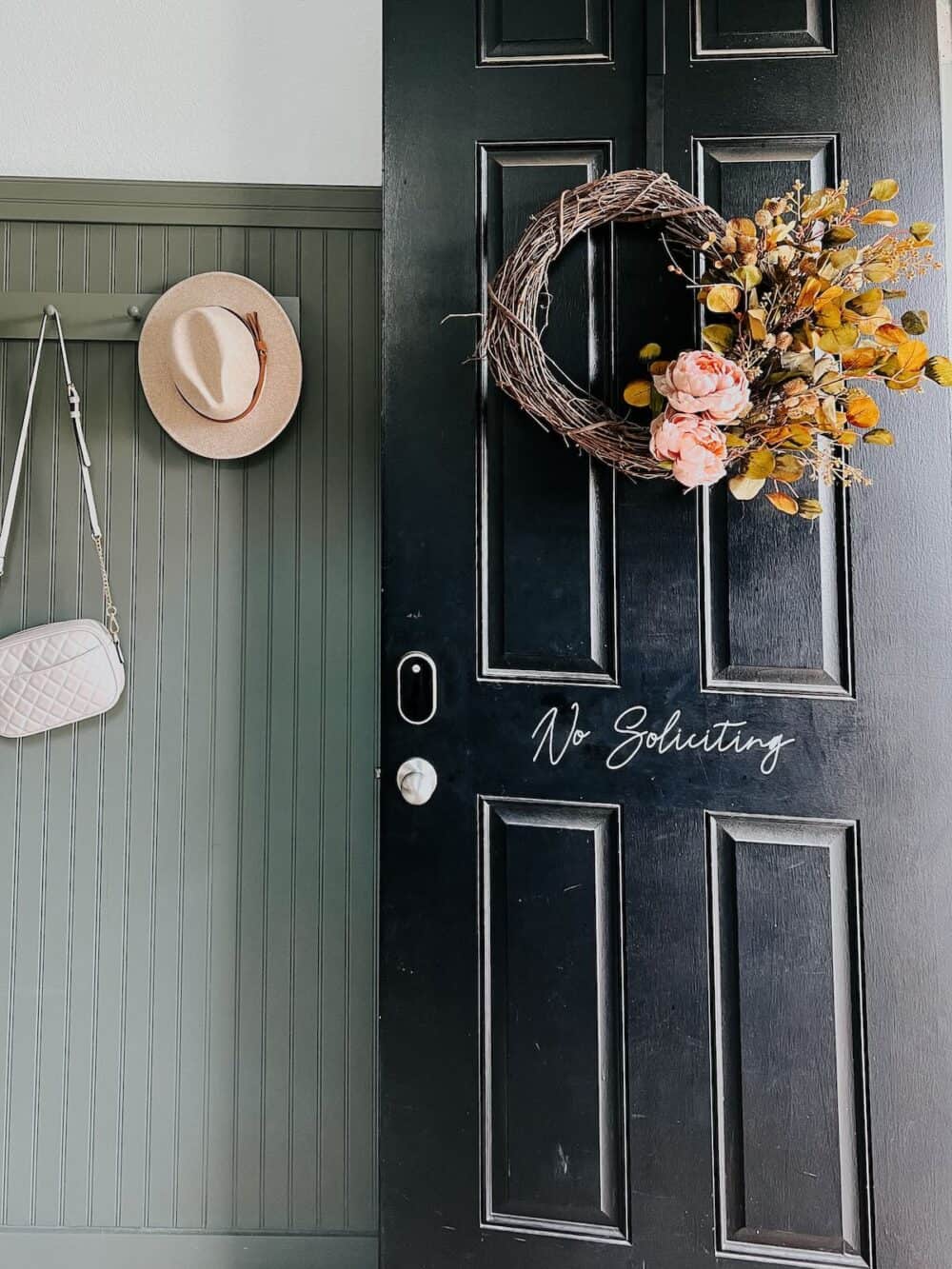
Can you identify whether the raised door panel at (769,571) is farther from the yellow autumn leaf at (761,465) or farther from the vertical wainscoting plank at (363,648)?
the vertical wainscoting plank at (363,648)

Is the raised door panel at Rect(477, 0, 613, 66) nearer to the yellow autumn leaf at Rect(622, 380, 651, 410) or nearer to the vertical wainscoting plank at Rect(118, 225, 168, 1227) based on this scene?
the yellow autumn leaf at Rect(622, 380, 651, 410)

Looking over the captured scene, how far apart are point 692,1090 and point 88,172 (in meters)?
1.94

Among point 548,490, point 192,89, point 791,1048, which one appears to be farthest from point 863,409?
point 192,89

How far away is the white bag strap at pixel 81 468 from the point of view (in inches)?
54.0

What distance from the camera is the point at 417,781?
3.76 feet

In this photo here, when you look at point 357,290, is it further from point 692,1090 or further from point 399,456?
point 692,1090

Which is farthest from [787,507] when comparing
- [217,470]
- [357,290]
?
[217,470]

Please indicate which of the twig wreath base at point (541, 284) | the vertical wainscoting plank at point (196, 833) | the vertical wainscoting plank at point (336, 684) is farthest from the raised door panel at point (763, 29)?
the vertical wainscoting plank at point (196, 833)

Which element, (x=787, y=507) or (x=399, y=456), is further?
(x=399, y=456)

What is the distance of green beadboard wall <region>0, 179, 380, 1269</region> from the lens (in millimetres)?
1373

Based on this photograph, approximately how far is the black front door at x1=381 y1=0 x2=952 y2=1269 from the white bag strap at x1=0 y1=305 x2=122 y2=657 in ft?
2.00

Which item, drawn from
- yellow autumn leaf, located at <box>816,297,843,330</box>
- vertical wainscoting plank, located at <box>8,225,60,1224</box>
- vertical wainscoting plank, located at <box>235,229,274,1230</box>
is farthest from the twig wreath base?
vertical wainscoting plank, located at <box>8,225,60,1224</box>

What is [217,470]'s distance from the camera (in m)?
1.43

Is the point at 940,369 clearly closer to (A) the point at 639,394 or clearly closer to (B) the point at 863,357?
(B) the point at 863,357
